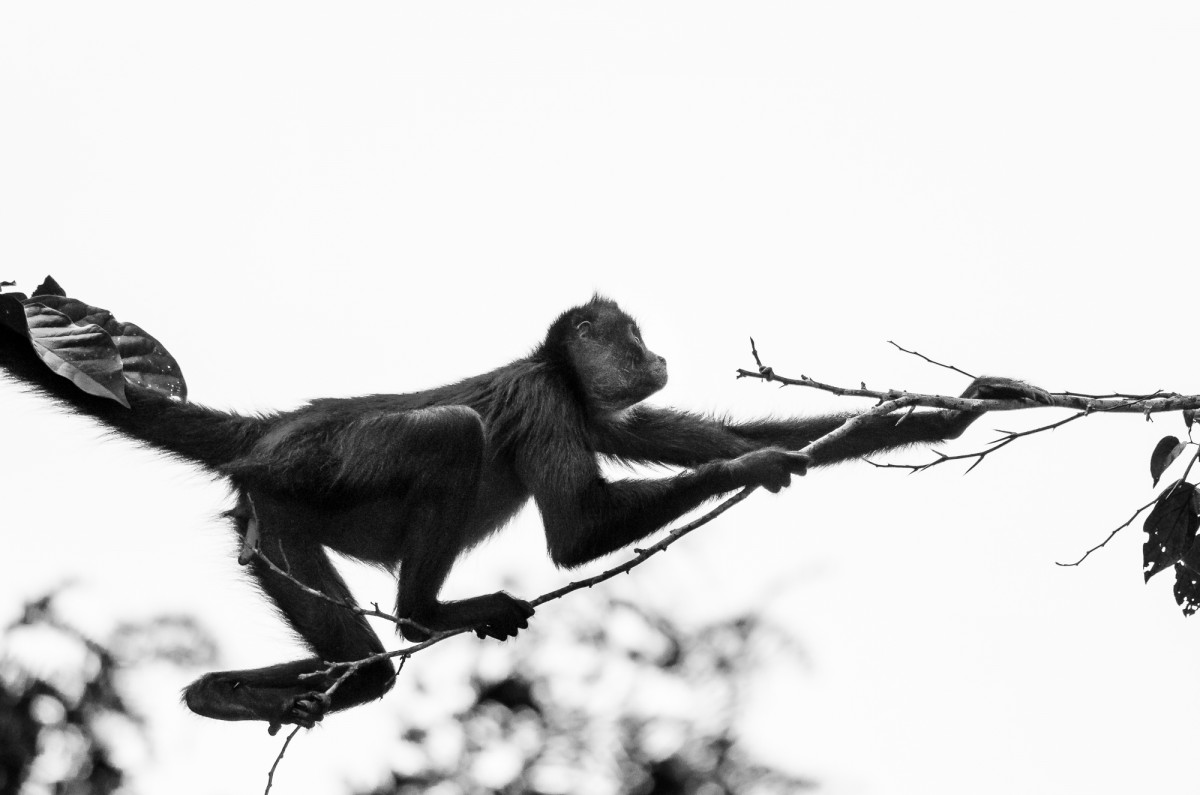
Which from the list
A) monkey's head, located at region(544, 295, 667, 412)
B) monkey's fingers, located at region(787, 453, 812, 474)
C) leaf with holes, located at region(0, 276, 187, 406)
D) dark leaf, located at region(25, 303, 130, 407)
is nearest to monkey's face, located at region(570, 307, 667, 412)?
monkey's head, located at region(544, 295, 667, 412)

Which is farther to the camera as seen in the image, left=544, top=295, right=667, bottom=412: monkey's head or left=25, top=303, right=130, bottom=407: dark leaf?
left=544, top=295, right=667, bottom=412: monkey's head

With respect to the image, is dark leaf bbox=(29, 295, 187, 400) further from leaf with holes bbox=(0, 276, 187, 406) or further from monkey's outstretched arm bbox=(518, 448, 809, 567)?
monkey's outstretched arm bbox=(518, 448, 809, 567)

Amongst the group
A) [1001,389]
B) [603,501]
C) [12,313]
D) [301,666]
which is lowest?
[301,666]

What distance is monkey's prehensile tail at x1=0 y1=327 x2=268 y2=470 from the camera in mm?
5348

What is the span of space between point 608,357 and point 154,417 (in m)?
2.52

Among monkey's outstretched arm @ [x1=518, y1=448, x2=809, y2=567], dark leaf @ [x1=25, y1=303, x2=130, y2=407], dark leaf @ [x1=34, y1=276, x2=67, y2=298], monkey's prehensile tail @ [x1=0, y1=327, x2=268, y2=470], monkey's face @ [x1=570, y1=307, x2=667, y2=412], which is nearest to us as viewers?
dark leaf @ [x1=25, y1=303, x2=130, y2=407]

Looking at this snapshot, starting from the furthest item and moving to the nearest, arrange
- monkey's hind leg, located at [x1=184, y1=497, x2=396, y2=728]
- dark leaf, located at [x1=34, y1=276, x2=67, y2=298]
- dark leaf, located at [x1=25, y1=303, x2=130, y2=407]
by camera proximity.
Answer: monkey's hind leg, located at [x1=184, y1=497, x2=396, y2=728], dark leaf, located at [x1=34, y1=276, x2=67, y2=298], dark leaf, located at [x1=25, y1=303, x2=130, y2=407]

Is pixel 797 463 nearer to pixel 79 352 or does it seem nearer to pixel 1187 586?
pixel 1187 586

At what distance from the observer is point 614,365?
272 inches

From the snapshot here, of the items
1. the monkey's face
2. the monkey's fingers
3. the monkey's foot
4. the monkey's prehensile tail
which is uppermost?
the monkey's face

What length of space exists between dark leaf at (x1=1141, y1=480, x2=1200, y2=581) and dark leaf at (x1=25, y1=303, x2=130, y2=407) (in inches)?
155

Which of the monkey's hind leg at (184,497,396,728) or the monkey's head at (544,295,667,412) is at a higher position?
the monkey's head at (544,295,667,412)

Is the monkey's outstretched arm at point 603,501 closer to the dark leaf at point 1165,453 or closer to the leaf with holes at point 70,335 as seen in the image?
the dark leaf at point 1165,453

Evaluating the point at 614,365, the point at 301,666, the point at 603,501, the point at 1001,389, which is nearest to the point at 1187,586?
the point at 1001,389
